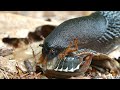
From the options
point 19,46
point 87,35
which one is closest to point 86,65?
point 87,35

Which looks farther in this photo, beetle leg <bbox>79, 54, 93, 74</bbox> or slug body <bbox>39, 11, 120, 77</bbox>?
slug body <bbox>39, 11, 120, 77</bbox>

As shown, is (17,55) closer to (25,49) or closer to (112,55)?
(25,49)

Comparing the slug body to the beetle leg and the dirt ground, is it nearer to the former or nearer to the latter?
the beetle leg

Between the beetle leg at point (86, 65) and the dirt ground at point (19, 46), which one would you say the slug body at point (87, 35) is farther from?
the dirt ground at point (19, 46)

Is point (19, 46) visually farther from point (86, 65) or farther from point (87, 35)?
point (86, 65)

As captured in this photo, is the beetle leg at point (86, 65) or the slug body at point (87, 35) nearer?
the beetle leg at point (86, 65)

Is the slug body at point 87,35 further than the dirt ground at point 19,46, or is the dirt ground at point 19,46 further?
the slug body at point 87,35

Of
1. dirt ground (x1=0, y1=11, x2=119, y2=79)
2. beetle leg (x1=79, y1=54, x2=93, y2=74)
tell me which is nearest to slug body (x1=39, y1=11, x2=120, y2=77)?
beetle leg (x1=79, y1=54, x2=93, y2=74)

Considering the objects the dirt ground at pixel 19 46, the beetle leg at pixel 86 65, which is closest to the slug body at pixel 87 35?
the beetle leg at pixel 86 65
